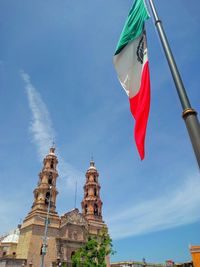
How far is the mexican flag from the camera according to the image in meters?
5.97

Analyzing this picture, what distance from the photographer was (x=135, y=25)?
6488 mm

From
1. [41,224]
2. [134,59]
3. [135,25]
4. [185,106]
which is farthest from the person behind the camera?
[41,224]

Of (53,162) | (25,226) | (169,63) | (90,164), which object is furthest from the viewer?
(90,164)

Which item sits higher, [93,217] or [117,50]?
[93,217]

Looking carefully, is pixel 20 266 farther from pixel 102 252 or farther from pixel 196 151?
pixel 196 151

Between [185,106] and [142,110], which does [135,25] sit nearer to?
[142,110]

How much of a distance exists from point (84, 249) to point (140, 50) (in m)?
39.2

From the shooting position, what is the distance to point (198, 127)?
13.6 ft

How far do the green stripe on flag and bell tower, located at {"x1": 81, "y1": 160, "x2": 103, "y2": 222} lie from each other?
5278 centimetres

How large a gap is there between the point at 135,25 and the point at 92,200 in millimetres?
53047

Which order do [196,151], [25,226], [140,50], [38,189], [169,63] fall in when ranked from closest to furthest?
[196,151]
[169,63]
[140,50]
[25,226]
[38,189]

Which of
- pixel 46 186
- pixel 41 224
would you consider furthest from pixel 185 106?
pixel 46 186

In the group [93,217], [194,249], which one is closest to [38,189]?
[93,217]

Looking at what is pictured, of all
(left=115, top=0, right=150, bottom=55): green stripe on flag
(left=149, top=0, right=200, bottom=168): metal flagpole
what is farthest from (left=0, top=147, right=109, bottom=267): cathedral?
(left=149, top=0, right=200, bottom=168): metal flagpole
